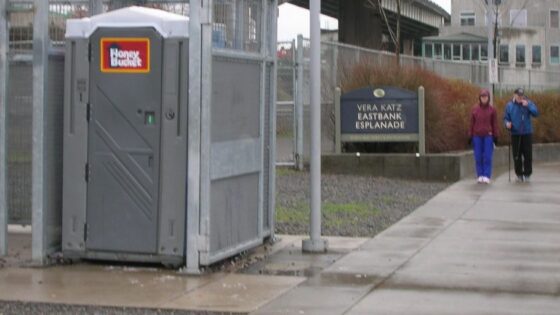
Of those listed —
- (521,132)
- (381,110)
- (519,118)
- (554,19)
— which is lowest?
(521,132)

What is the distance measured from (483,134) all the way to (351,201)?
163 inches

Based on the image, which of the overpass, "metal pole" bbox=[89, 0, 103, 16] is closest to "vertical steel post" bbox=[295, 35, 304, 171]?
"metal pole" bbox=[89, 0, 103, 16]

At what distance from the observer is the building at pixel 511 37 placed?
85438 millimetres

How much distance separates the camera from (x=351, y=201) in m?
15.6

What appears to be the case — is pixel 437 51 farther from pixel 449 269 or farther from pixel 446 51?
pixel 449 269

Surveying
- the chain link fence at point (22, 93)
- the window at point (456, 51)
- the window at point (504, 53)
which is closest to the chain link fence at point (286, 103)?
the chain link fence at point (22, 93)

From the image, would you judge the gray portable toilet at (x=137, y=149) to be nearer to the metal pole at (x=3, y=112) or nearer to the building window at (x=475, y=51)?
the metal pole at (x=3, y=112)

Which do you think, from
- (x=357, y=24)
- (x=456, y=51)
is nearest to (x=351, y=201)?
(x=357, y=24)

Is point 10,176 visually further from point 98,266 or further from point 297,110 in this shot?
point 297,110

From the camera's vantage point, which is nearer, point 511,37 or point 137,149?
point 137,149

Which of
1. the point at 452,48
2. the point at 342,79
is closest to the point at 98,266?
the point at 342,79

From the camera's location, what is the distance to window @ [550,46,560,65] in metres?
94.5

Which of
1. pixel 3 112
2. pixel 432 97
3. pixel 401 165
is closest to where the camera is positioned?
pixel 3 112

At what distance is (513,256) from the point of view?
1062cm
